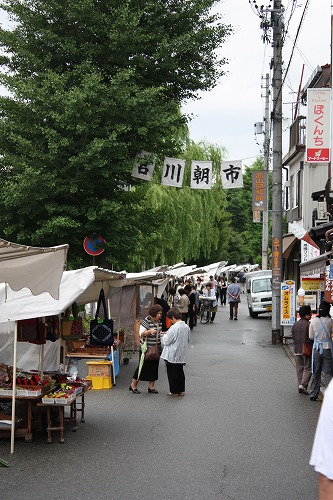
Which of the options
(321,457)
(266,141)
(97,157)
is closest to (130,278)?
(97,157)

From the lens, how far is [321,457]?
150 inches

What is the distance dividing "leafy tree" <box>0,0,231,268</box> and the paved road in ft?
21.0

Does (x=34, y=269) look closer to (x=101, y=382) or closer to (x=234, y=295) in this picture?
(x=101, y=382)

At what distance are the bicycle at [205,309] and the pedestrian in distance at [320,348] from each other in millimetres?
19752

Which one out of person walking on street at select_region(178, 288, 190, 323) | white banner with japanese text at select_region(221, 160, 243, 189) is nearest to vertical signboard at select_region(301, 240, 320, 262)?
person walking on street at select_region(178, 288, 190, 323)

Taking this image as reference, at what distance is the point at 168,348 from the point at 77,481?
6.32 metres

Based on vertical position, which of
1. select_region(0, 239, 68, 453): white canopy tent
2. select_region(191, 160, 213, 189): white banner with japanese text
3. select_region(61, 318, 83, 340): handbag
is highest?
select_region(191, 160, 213, 189): white banner with japanese text

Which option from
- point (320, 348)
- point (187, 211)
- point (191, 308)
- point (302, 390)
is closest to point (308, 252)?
point (191, 308)

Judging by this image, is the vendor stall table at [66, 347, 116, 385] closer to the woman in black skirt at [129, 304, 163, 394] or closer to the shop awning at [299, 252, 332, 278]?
the woman in black skirt at [129, 304, 163, 394]

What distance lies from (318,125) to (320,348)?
20.4ft

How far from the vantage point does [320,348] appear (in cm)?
1355

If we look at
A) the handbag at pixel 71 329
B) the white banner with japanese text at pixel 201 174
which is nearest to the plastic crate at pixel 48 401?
the handbag at pixel 71 329

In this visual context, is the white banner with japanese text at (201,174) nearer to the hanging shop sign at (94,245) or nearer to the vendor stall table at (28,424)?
the hanging shop sign at (94,245)

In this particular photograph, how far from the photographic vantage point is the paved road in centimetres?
778
